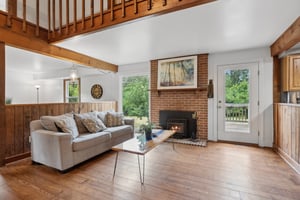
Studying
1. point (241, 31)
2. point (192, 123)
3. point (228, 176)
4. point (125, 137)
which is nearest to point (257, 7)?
point (241, 31)

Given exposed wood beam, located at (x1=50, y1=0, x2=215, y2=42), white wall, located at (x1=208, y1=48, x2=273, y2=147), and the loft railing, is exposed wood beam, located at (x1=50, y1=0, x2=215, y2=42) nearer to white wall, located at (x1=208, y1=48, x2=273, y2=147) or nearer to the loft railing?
the loft railing

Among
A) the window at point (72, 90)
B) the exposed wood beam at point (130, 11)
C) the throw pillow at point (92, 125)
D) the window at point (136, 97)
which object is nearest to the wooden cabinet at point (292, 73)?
the exposed wood beam at point (130, 11)

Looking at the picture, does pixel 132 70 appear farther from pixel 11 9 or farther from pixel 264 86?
pixel 264 86

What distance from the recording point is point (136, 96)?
5395 mm

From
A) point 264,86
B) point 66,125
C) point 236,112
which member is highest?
point 264,86

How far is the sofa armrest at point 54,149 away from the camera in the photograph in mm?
2354

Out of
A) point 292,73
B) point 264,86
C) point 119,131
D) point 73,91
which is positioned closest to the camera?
point 292,73

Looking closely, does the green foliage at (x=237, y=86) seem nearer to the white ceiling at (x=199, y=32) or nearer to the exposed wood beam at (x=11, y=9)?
the white ceiling at (x=199, y=32)

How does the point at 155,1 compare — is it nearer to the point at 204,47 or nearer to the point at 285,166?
the point at 204,47

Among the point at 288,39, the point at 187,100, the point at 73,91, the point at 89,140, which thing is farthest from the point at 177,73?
the point at 73,91

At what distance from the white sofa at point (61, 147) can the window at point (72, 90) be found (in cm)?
367

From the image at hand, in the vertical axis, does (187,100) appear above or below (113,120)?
above

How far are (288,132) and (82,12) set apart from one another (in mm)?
3985

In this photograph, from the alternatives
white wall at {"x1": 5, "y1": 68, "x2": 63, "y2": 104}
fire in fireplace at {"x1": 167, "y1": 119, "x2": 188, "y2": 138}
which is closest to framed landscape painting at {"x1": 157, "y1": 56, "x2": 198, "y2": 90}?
fire in fireplace at {"x1": 167, "y1": 119, "x2": 188, "y2": 138}
